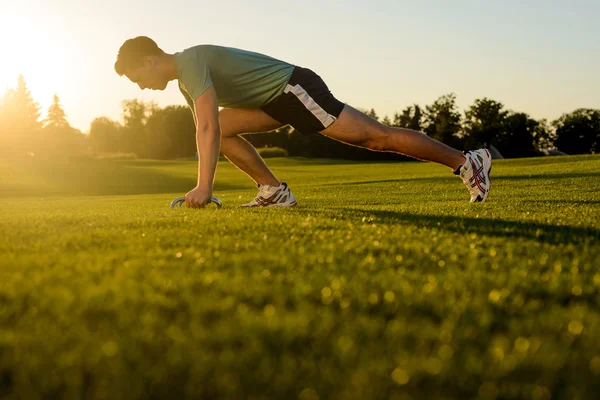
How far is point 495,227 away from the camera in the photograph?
410 cm

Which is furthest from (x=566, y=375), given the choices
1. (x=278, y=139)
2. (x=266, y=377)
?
(x=278, y=139)

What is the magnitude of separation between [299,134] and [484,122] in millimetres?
24838

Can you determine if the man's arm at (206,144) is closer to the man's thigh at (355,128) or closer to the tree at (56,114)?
the man's thigh at (355,128)

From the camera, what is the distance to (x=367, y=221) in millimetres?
4539

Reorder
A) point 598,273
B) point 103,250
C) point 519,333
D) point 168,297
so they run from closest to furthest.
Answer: point 519,333, point 168,297, point 598,273, point 103,250

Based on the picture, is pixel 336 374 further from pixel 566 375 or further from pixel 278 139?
pixel 278 139

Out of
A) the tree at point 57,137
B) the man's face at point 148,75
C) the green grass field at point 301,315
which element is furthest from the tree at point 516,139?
the green grass field at point 301,315

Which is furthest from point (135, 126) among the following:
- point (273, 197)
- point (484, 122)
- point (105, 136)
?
point (273, 197)

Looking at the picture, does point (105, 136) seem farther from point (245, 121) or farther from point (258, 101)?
point (258, 101)

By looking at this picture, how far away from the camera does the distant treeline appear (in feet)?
245

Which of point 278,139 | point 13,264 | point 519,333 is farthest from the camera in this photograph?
point 278,139

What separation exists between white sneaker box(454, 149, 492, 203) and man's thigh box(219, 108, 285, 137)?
191 cm

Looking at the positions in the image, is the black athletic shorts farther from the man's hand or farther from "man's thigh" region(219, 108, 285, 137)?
the man's hand

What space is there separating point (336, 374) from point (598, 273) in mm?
1609
